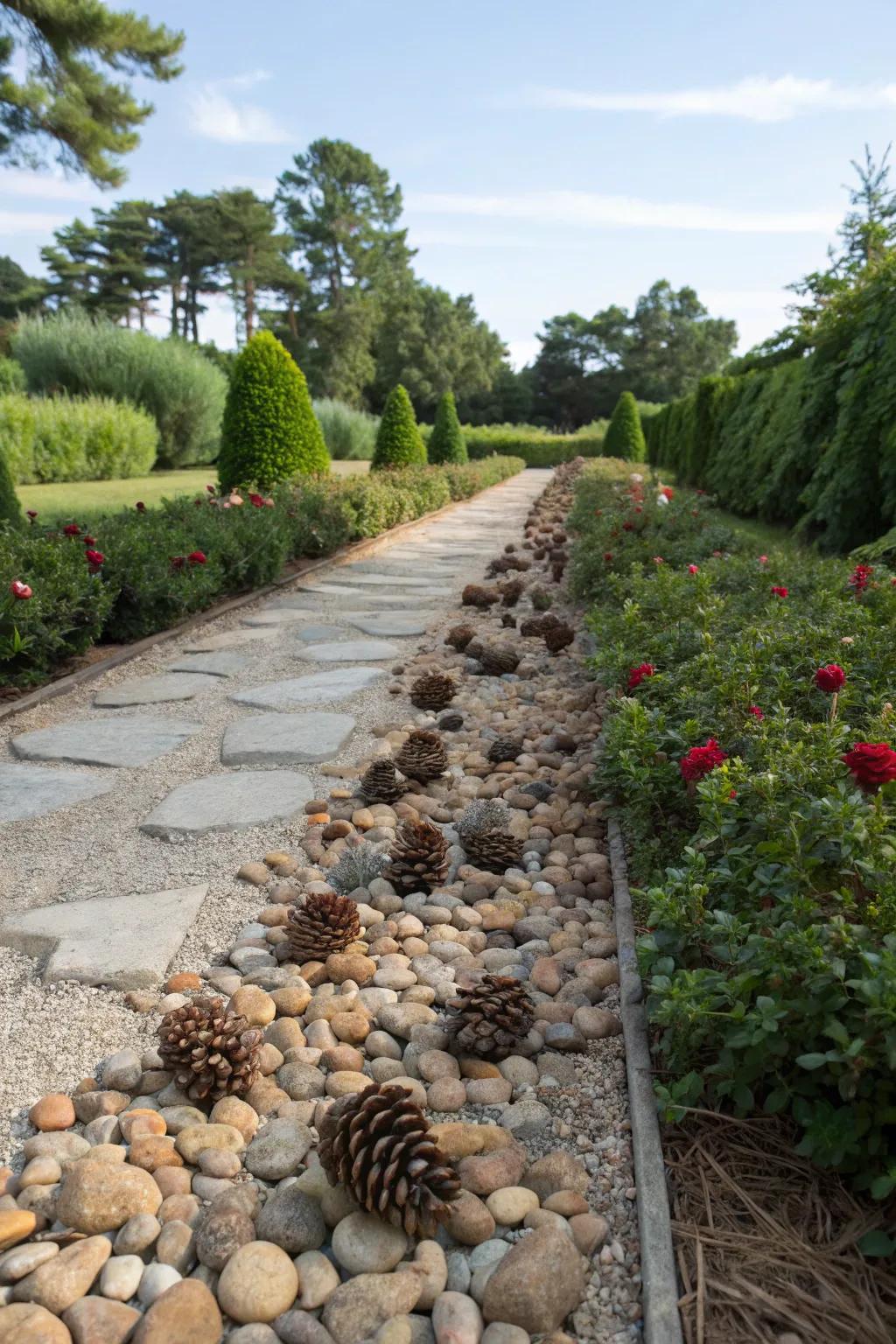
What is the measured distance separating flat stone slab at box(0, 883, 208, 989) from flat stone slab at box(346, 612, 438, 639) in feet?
10.1

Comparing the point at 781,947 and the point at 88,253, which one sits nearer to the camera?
the point at 781,947

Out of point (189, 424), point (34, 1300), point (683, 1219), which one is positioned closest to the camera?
point (34, 1300)

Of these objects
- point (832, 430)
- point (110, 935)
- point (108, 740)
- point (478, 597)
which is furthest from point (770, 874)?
point (832, 430)

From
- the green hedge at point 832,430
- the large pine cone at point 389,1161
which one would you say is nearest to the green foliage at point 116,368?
the green hedge at point 832,430

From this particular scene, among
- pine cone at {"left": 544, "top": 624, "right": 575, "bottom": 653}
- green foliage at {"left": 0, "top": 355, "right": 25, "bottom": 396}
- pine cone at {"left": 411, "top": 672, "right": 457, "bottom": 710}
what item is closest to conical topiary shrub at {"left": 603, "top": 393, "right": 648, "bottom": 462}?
green foliage at {"left": 0, "top": 355, "right": 25, "bottom": 396}

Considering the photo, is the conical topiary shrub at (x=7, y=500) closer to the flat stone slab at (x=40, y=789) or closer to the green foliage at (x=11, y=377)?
the flat stone slab at (x=40, y=789)

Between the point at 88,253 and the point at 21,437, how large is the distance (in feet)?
86.2

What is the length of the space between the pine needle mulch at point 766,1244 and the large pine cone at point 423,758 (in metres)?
1.62

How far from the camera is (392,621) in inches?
213

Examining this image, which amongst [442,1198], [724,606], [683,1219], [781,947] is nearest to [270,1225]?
[442,1198]

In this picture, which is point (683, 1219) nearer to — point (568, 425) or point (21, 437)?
point (21, 437)

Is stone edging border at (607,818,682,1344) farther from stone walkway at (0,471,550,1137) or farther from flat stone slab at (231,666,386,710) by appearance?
flat stone slab at (231,666,386,710)

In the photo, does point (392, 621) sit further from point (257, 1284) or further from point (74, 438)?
point (74, 438)

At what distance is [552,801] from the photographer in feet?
9.06
